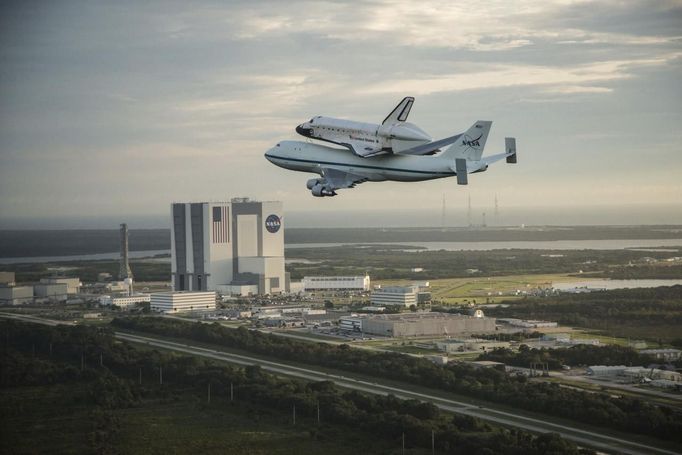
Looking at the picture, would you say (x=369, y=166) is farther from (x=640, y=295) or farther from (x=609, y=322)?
(x=640, y=295)

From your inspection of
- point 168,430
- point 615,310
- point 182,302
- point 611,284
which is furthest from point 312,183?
point 611,284

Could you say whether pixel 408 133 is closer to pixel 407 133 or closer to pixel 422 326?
pixel 407 133

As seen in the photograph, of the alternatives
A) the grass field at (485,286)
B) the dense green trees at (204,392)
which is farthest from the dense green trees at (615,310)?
→ the dense green trees at (204,392)

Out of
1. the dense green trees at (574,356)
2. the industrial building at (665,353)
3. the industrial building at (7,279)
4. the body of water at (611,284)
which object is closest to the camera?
the dense green trees at (574,356)

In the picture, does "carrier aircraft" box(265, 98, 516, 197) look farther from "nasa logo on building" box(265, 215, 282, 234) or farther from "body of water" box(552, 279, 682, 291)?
"nasa logo on building" box(265, 215, 282, 234)

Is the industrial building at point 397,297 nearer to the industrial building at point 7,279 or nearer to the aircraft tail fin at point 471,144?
the industrial building at point 7,279

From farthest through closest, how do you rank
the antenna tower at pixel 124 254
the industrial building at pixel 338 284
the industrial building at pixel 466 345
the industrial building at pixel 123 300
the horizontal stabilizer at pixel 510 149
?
the antenna tower at pixel 124 254, the industrial building at pixel 338 284, the industrial building at pixel 123 300, the industrial building at pixel 466 345, the horizontal stabilizer at pixel 510 149
